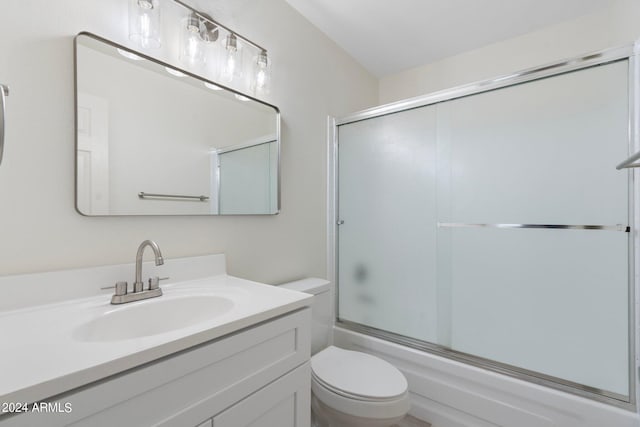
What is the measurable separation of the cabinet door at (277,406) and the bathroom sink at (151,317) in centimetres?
29

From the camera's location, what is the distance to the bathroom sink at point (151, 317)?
0.84 metres

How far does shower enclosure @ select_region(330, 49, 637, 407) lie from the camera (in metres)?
1.24

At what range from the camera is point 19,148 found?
87cm

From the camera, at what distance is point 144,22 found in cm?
110

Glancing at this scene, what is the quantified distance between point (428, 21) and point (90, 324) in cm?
231

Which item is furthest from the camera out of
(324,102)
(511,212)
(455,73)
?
(455,73)

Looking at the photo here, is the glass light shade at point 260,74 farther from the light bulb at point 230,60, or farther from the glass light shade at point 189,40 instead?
the glass light shade at point 189,40

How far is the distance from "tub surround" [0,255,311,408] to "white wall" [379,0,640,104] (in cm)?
211

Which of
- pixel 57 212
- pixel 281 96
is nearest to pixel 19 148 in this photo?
pixel 57 212

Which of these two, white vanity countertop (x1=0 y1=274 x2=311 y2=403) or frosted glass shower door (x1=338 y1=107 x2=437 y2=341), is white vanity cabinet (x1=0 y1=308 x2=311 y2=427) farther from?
frosted glass shower door (x1=338 y1=107 x2=437 y2=341)

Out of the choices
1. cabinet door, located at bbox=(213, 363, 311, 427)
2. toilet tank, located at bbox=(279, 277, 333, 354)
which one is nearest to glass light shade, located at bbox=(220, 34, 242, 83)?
toilet tank, located at bbox=(279, 277, 333, 354)

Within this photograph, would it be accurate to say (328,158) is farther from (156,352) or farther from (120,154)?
(156,352)

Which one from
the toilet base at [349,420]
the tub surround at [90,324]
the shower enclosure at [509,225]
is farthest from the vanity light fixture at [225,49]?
the toilet base at [349,420]

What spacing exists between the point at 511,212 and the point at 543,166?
25 centimetres
